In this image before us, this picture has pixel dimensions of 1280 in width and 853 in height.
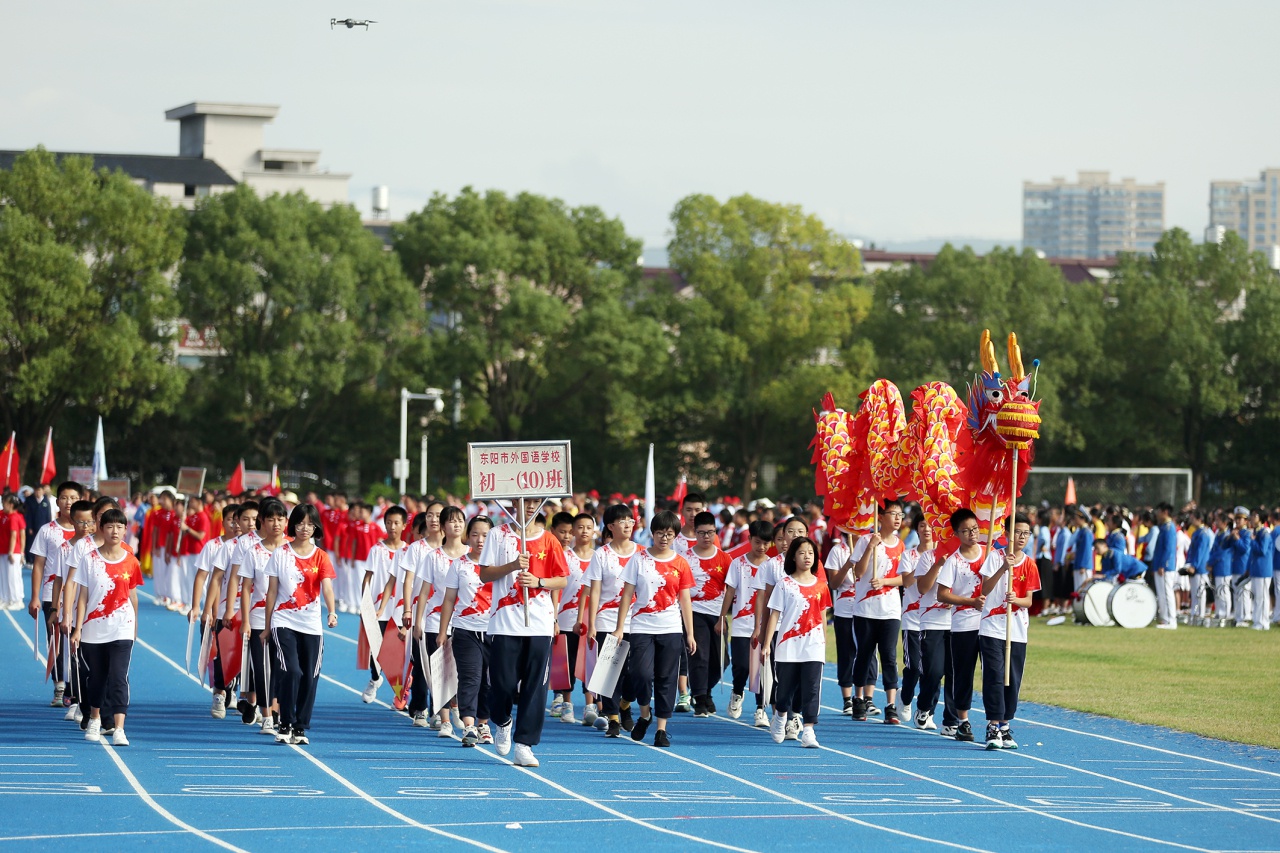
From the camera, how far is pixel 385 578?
15.0 meters

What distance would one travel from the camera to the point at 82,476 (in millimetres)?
40250

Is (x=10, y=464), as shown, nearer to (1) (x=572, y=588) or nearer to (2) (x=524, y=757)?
(1) (x=572, y=588)

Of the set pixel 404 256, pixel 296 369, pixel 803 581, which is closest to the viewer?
pixel 803 581

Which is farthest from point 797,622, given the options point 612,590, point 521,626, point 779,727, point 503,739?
point 503,739

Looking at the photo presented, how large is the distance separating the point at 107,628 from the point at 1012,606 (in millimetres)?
6681

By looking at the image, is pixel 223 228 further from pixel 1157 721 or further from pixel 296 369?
pixel 1157 721

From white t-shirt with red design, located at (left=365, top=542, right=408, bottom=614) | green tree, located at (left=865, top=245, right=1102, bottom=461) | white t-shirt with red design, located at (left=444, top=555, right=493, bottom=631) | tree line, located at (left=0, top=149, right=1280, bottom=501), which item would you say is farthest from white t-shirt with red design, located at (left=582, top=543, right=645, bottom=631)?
green tree, located at (left=865, top=245, right=1102, bottom=461)

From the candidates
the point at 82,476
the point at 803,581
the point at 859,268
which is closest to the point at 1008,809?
the point at 803,581

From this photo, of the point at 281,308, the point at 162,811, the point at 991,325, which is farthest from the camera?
the point at 991,325

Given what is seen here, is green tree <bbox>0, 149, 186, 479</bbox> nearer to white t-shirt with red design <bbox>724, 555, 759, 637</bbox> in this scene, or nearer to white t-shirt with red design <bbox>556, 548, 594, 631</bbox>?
white t-shirt with red design <bbox>556, 548, 594, 631</bbox>

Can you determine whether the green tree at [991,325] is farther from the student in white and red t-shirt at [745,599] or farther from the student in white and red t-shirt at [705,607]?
the student in white and red t-shirt at [745,599]

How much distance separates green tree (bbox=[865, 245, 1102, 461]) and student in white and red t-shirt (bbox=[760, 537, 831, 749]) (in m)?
37.3

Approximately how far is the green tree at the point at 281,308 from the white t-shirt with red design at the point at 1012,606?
37.7 m

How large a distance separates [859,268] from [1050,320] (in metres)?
6.07
